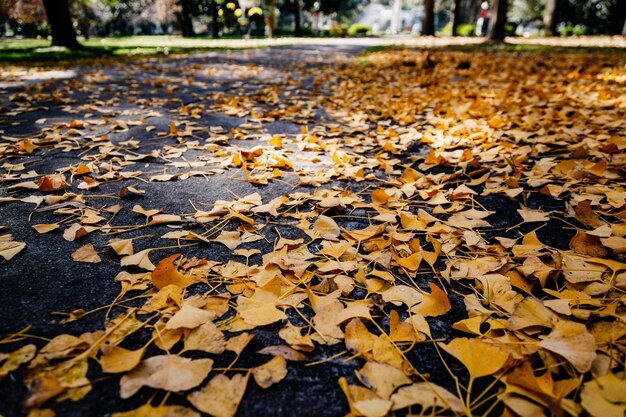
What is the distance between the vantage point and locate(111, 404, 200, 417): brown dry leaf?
70 centimetres

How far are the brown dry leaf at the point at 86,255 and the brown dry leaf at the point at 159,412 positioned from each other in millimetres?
636

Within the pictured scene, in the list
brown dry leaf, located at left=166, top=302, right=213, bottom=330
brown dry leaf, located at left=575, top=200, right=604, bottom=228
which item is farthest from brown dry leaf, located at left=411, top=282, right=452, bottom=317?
brown dry leaf, located at left=575, top=200, right=604, bottom=228

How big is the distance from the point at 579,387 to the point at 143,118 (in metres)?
3.20

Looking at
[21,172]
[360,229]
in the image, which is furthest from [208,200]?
[21,172]

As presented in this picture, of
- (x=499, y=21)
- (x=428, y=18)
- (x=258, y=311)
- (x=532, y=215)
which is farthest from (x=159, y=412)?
(x=428, y=18)

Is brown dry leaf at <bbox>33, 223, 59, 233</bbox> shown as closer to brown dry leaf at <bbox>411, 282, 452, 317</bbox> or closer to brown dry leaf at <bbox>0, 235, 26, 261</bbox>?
brown dry leaf at <bbox>0, 235, 26, 261</bbox>

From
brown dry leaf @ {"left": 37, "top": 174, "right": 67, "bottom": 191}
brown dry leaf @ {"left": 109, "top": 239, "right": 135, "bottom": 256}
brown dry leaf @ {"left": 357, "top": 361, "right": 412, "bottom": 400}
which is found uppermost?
brown dry leaf @ {"left": 37, "top": 174, "right": 67, "bottom": 191}

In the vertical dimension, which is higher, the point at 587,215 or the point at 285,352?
the point at 587,215

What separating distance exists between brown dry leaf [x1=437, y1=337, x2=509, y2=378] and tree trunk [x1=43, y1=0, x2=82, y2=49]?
1217cm

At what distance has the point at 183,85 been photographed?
4.97 metres

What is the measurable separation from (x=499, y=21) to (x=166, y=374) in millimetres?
14383

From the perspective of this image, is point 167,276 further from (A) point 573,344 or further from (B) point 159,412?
(A) point 573,344

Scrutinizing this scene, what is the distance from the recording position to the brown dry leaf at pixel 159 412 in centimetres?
70

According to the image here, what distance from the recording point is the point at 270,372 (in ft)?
2.68
